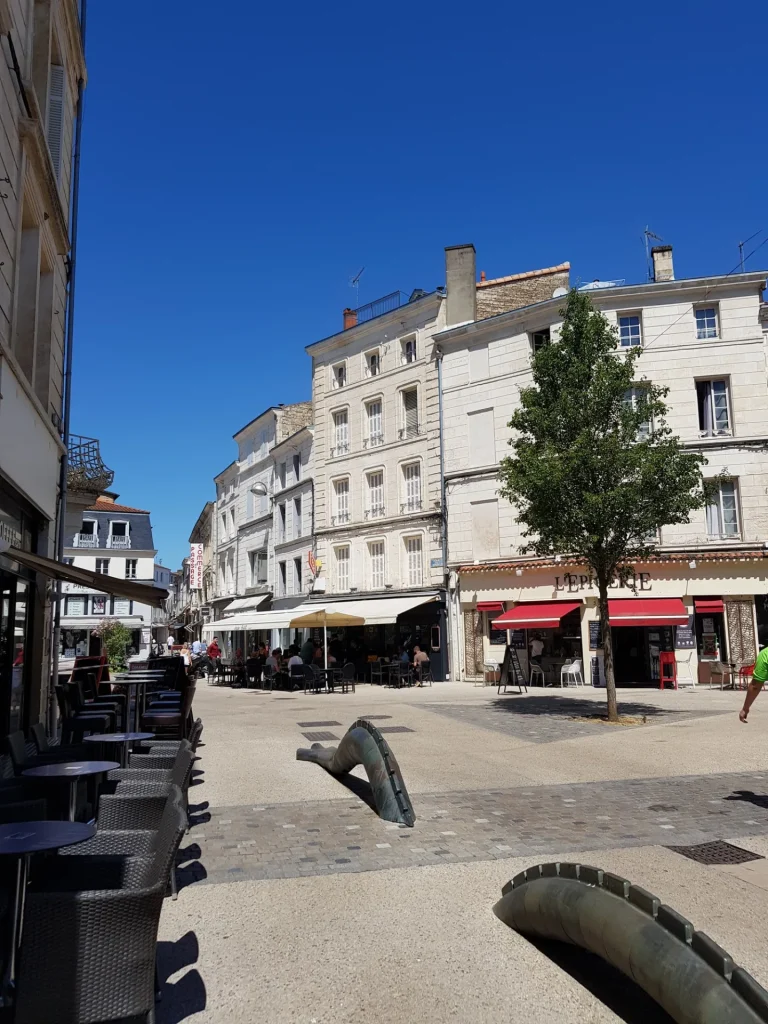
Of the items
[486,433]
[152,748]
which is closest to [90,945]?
[152,748]

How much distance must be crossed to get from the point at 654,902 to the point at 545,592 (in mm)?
21277

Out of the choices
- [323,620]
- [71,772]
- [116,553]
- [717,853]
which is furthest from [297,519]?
[71,772]

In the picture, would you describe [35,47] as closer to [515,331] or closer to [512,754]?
[512,754]

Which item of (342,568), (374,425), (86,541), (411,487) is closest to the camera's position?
(411,487)

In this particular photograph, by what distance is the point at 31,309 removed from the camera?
10.2 m

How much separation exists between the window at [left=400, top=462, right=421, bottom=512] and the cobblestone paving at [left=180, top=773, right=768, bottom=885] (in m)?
20.1

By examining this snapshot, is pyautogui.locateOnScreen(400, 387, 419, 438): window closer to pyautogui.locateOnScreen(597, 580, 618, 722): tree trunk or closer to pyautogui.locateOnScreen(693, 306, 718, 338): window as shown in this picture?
pyautogui.locateOnScreen(693, 306, 718, 338): window

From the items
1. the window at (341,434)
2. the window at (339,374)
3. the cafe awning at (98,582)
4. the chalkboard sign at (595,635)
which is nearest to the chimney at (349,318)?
the window at (339,374)

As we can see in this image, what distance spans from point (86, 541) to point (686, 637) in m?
42.2

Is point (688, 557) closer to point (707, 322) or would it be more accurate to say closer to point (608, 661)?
point (707, 322)

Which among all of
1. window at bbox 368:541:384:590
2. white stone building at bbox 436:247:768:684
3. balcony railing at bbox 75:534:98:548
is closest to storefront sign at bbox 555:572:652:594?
white stone building at bbox 436:247:768:684

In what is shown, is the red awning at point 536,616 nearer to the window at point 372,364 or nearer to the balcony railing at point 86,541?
the window at point 372,364

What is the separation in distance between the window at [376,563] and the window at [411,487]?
182 centimetres

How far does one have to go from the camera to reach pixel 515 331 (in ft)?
84.1
